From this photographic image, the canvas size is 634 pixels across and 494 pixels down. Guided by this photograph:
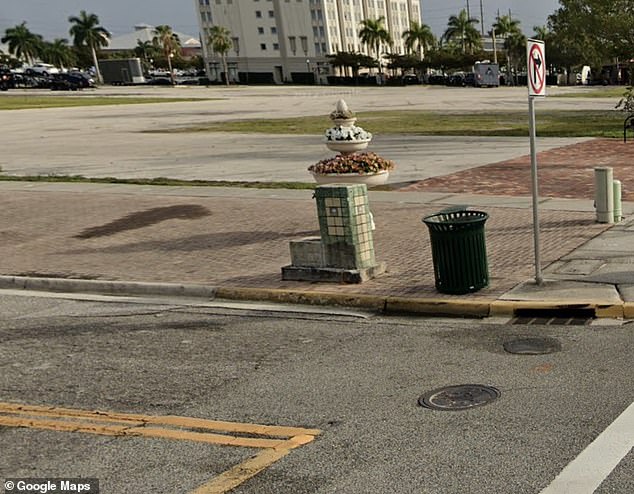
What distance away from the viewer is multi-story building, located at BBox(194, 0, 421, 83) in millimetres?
135375

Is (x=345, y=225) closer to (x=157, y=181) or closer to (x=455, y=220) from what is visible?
(x=455, y=220)

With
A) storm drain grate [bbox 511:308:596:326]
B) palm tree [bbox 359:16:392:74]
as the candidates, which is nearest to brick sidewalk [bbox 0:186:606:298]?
storm drain grate [bbox 511:308:596:326]

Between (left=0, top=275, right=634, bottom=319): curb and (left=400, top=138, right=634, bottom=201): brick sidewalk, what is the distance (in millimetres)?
7656

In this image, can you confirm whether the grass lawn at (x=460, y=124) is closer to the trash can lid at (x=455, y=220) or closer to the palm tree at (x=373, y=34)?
the trash can lid at (x=455, y=220)

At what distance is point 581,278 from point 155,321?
16.9ft

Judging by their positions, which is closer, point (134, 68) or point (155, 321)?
point (155, 321)

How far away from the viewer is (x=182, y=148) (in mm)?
31297

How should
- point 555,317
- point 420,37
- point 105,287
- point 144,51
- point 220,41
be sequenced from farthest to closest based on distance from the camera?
point 144,51
point 420,37
point 220,41
point 105,287
point 555,317

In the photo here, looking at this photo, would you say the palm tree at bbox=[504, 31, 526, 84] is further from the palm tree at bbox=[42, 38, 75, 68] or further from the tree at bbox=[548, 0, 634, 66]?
the tree at bbox=[548, 0, 634, 66]

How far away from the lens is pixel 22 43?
6368 inches

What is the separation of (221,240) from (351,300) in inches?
183

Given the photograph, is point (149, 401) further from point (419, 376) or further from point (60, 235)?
point (60, 235)

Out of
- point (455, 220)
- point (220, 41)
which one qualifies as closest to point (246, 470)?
point (455, 220)

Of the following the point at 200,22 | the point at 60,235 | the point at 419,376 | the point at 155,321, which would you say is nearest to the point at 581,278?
the point at 419,376
